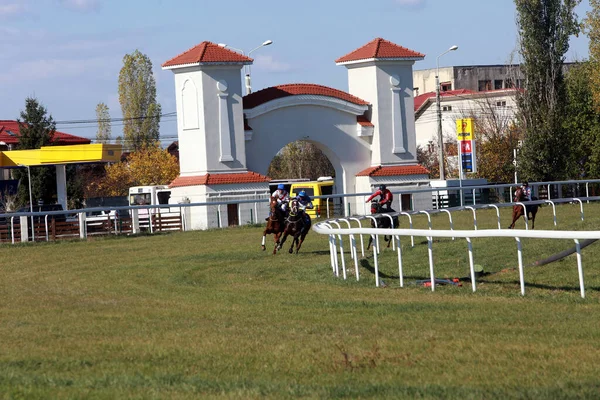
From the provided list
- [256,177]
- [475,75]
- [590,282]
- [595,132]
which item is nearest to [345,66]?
[256,177]

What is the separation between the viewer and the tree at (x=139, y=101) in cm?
9412

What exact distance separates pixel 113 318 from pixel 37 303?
3.38 meters

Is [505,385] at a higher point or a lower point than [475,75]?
lower

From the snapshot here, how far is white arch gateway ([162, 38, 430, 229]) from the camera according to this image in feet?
157

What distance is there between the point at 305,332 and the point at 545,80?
48375 mm

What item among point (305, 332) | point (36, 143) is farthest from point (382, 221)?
point (36, 143)

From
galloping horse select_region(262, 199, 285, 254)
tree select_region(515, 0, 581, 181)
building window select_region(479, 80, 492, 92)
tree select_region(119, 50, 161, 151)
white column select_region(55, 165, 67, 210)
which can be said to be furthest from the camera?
building window select_region(479, 80, 492, 92)

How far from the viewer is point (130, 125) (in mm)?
96750

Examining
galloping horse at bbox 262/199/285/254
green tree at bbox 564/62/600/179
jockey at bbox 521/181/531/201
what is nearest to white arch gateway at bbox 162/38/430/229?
jockey at bbox 521/181/531/201

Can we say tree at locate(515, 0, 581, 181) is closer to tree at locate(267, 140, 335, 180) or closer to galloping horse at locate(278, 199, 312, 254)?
tree at locate(267, 140, 335, 180)

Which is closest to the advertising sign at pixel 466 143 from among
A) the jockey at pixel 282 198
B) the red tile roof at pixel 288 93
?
the red tile roof at pixel 288 93

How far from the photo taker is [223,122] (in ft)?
157

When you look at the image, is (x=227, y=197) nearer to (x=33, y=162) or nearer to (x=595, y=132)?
(x=33, y=162)

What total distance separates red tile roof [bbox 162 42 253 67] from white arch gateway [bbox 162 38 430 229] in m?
0.05
